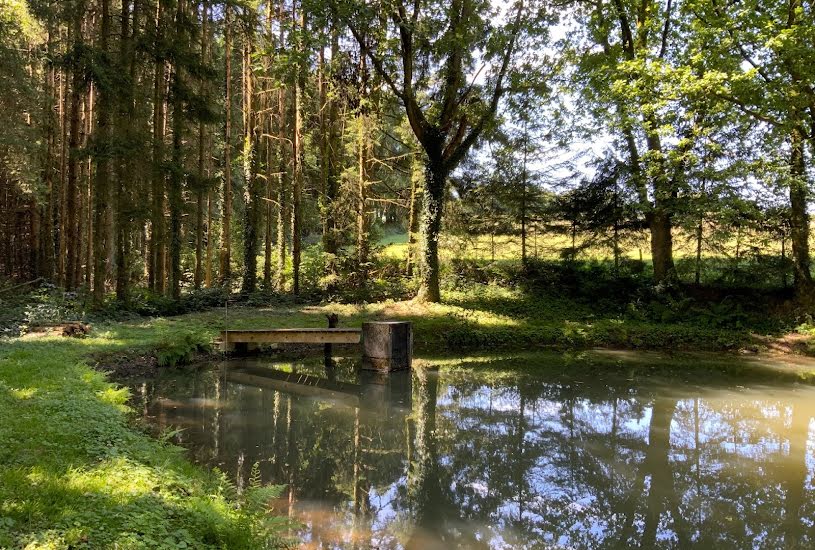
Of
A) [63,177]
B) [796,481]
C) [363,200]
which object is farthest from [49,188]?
[796,481]

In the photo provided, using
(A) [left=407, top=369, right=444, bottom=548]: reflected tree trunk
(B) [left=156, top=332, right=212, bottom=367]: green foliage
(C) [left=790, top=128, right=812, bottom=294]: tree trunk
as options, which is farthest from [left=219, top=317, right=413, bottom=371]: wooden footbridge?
(C) [left=790, top=128, right=812, bottom=294]: tree trunk

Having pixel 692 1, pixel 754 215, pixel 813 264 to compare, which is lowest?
pixel 813 264

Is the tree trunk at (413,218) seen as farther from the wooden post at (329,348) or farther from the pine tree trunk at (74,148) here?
the pine tree trunk at (74,148)

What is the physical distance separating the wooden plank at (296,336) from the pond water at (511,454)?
0.99 meters

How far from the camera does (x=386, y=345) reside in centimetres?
1155

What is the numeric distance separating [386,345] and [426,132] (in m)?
7.88

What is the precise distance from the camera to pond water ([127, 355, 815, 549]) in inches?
194

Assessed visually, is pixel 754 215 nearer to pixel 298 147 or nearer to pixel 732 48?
pixel 732 48

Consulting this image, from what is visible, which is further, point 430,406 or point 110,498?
point 430,406

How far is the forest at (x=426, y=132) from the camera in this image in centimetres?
1430

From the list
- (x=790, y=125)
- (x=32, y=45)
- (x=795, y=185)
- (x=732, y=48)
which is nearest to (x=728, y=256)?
(x=795, y=185)

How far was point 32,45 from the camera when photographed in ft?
64.6

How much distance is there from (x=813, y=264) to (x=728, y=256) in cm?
260

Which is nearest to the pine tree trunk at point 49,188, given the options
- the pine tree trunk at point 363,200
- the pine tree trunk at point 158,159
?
the pine tree trunk at point 158,159
